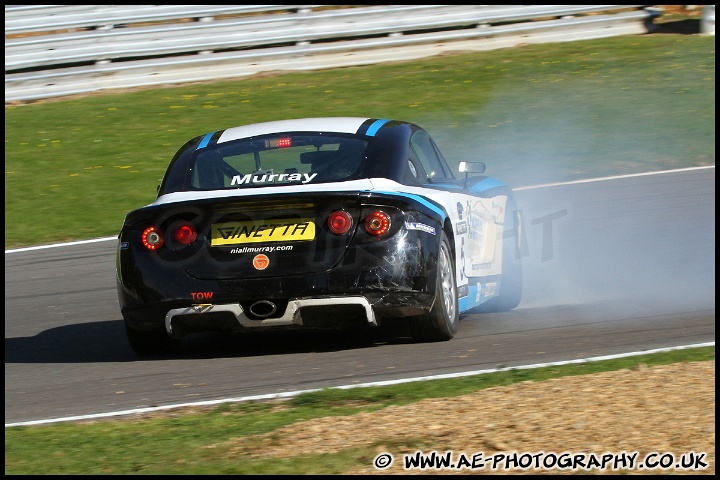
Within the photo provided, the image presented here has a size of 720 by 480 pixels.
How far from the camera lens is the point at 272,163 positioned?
26.0 feet

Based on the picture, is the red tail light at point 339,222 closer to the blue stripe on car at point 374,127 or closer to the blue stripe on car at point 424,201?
the blue stripe on car at point 424,201

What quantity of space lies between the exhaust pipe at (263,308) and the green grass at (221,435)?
0.90 m

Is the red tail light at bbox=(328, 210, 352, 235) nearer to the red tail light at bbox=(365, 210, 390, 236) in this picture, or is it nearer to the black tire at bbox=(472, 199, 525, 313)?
the red tail light at bbox=(365, 210, 390, 236)

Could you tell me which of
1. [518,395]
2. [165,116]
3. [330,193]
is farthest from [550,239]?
[165,116]

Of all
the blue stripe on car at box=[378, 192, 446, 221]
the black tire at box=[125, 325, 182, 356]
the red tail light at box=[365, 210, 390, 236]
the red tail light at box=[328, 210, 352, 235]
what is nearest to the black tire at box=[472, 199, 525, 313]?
the blue stripe on car at box=[378, 192, 446, 221]

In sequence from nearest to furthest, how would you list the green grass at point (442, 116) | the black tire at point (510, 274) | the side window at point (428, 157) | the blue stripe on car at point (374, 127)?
the blue stripe on car at point (374, 127) < the side window at point (428, 157) < the black tire at point (510, 274) < the green grass at point (442, 116)

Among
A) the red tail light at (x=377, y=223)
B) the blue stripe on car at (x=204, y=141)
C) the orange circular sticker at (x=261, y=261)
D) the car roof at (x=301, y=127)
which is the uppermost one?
the car roof at (x=301, y=127)

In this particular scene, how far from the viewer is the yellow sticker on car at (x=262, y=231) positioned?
Result: 6.95 metres

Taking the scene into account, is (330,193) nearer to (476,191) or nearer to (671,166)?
(476,191)

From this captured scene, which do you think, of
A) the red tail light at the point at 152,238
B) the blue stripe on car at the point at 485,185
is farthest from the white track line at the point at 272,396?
the blue stripe on car at the point at 485,185

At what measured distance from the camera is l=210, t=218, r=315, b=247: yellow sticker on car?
695cm

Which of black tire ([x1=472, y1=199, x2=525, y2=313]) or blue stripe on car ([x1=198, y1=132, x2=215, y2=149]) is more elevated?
blue stripe on car ([x1=198, y1=132, x2=215, y2=149])

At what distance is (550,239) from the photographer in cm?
1127

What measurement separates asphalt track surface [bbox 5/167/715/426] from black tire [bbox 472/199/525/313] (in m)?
0.15
